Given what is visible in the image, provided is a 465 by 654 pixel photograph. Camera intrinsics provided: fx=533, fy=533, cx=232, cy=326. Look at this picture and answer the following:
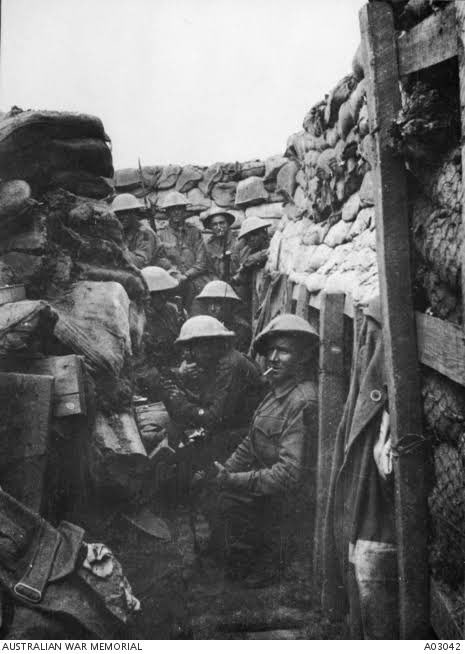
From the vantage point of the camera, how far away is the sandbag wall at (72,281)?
344cm

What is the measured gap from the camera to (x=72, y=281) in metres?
4.41

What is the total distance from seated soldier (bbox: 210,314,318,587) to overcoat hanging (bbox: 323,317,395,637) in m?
0.69

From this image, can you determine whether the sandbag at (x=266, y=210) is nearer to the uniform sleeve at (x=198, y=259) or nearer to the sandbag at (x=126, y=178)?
the uniform sleeve at (x=198, y=259)

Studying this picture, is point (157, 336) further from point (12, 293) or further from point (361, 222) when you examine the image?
point (361, 222)

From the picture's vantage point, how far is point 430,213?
6.91ft

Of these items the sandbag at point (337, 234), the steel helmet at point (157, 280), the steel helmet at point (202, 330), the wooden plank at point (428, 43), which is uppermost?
the wooden plank at point (428, 43)

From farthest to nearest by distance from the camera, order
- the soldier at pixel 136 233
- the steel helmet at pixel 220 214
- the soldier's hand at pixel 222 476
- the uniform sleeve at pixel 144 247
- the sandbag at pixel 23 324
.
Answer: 1. the steel helmet at pixel 220 214
2. the uniform sleeve at pixel 144 247
3. the soldier at pixel 136 233
4. the soldier's hand at pixel 222 476
5. the sandbag at pixel 23 324

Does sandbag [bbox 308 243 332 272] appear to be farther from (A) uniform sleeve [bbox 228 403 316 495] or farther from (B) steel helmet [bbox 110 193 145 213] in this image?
(B) steel helmet [bbox 110 193 145 213]

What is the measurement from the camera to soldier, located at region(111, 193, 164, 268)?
26.7 feet

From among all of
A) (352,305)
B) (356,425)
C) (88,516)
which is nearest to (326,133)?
(352,305)

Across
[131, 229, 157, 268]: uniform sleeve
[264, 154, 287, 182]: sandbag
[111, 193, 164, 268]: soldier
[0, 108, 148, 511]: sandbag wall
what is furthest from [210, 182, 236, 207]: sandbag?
[0, 108, 148, 511]: sandbag wall

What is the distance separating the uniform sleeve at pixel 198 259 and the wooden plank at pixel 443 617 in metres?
7.22

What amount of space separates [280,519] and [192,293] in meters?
5.69

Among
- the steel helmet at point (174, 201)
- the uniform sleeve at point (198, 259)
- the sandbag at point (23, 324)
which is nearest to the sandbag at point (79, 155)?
the sandbag at point (23, 324)
